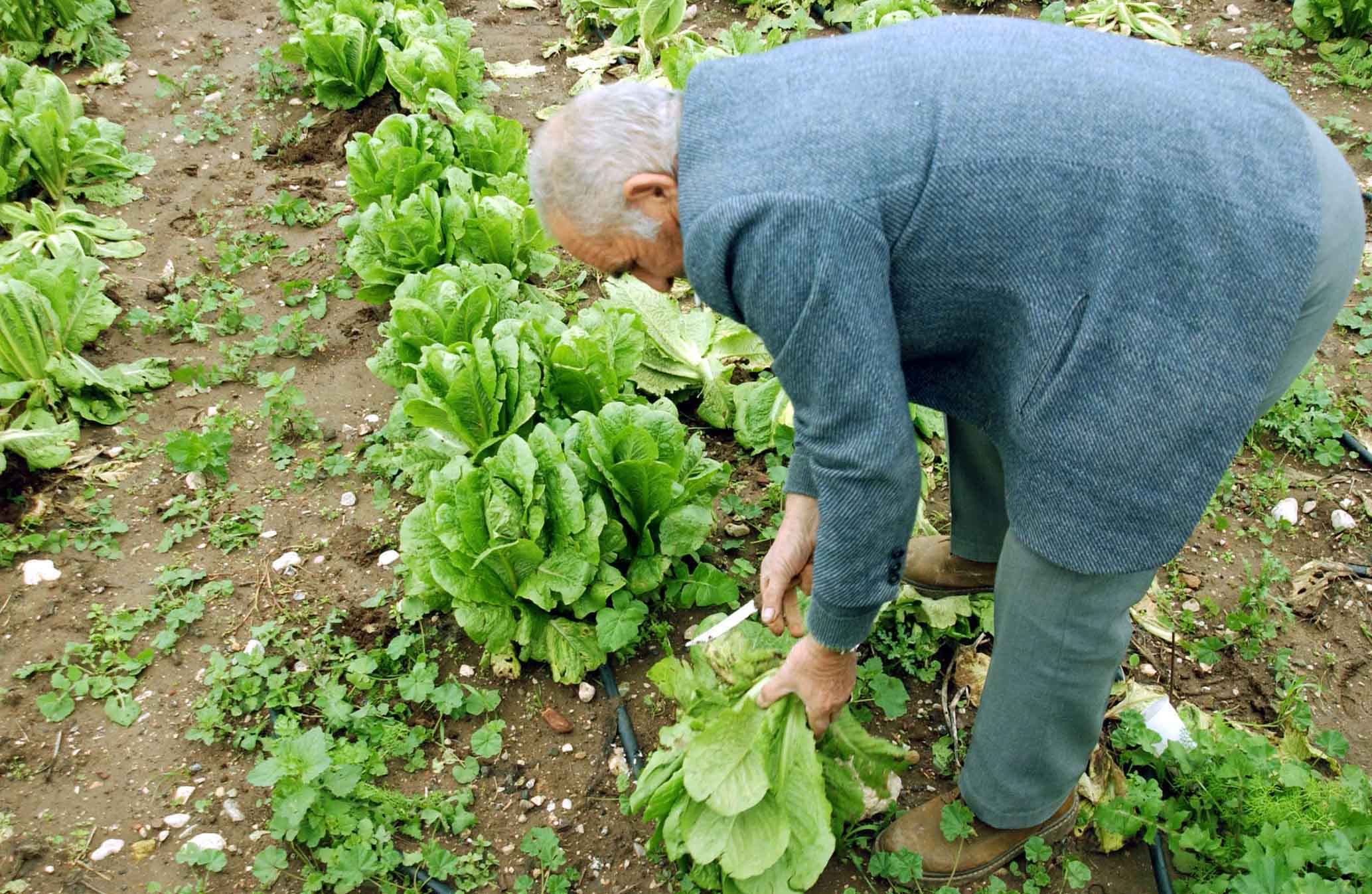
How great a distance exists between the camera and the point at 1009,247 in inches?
70.8

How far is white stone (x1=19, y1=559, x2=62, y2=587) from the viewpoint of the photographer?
3521mm

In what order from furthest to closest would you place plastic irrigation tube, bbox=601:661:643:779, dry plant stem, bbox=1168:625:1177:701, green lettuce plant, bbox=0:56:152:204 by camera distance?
green lettuce plant, bbox=0:56:152:204, dry plant stem, bbox=1168:625:1177:701, plastic irrigation tube, bbox=601:661:643:779

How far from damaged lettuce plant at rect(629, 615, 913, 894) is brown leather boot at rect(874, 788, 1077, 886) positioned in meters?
0.10

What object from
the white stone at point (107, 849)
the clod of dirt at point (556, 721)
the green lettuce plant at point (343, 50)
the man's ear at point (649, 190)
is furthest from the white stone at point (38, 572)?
Answer: the green lettuce plant at point (343, 50)

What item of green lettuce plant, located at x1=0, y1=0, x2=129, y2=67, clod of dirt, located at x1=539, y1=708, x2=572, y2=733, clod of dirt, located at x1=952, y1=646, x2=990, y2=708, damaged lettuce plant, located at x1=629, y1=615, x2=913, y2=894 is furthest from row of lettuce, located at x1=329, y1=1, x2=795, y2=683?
green lettuce plant, located at x1=0, y1=0, x2=129, y2=67

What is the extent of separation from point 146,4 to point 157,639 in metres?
5.66

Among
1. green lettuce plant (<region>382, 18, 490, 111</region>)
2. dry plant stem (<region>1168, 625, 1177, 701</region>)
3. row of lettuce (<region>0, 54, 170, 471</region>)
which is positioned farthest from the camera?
green lettuce plant (<region>382, 18, 490, 111</region>)

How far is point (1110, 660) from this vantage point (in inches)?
85.5

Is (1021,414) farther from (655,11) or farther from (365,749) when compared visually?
(655,11)

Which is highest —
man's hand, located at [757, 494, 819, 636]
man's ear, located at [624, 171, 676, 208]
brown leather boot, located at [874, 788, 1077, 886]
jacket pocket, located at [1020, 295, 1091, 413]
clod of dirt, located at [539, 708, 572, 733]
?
man's ear, located at [624, 171, 676, 208]

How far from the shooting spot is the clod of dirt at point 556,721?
120 inches

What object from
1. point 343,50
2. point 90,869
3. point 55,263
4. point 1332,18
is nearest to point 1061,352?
point 90,869

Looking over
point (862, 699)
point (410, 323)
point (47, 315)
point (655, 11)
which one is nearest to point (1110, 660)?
point (862, 699)

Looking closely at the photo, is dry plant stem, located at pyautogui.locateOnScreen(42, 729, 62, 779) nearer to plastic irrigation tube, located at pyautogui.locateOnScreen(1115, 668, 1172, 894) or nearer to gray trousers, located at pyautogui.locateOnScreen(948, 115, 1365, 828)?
gray trousers, located at pyautogui.locateOnScreen(948, 115, 1365, 828)
